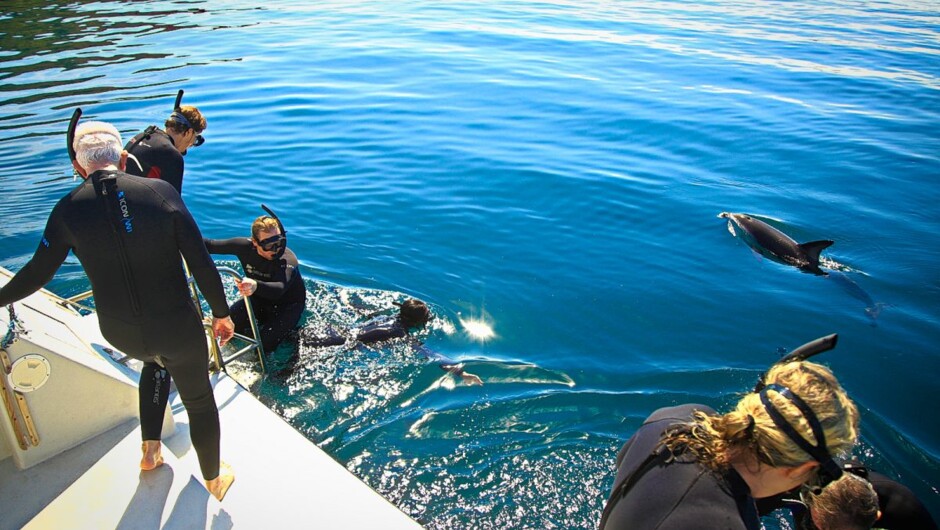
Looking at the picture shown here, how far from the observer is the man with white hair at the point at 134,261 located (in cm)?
294

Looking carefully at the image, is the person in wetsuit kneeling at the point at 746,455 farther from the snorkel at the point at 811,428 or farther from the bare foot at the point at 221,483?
the bare foot at the point at 221,483

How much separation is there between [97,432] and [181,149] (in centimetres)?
258

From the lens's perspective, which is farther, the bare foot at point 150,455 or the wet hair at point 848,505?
the bare foot at point 150,455

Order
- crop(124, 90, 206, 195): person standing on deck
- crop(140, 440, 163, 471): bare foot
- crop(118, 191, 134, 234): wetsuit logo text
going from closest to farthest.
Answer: crop(118, 191, 134, 234): wetsuit logo text → crop(140, 440, 163, 471): bare foot → crop(124, 90, 206, 195): person standing on deck

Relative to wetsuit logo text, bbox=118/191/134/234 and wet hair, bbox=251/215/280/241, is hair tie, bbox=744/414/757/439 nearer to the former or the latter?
wetsuit logo text, bbox=118/191/134/234

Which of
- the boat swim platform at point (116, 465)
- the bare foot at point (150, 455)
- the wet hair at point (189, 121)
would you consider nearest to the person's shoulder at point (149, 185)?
the boat swim platform at point (116, 465)

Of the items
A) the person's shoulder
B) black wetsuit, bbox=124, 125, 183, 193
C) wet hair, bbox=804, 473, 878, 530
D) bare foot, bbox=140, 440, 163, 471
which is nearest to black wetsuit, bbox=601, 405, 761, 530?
wet hair, bbox=804, 473, 878, 530

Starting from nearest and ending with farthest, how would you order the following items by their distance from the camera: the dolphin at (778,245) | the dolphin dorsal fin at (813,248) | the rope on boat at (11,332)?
the rope on boat at (11,332)
the dolphin dorsal fin at (813,248)
the dolphin at (778,245)

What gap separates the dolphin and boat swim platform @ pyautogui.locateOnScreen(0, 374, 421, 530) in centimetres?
607

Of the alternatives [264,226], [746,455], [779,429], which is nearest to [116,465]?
[264,226]

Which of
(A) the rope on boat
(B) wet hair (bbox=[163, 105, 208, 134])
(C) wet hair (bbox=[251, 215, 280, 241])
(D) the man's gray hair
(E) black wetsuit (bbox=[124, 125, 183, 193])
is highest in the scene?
(D) the man's gray hair

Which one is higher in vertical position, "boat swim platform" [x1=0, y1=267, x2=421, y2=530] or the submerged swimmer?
"boat swim platform" [x1=0, y1=267, x2=421, y2=530]

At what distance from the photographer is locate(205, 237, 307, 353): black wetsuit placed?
593 cm

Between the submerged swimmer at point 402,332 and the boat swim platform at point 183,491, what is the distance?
209cm
